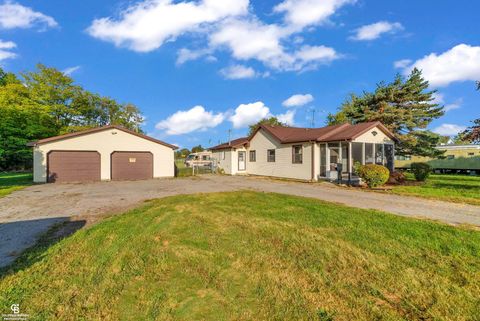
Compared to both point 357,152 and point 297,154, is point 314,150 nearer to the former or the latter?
point 297,154

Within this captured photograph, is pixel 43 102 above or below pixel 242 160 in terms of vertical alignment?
above

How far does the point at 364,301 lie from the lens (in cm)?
311

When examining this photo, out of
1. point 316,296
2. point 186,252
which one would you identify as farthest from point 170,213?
point 316,296

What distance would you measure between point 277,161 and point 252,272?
53.1ft

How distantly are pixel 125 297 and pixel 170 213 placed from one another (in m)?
3.65

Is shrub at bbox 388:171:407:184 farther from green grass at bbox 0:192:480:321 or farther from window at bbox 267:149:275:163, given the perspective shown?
green grass at bbox 0:192:480:321

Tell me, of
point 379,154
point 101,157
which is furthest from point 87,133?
point 379,154

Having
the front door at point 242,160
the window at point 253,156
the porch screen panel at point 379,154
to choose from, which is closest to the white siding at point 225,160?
the front door at point 242,160

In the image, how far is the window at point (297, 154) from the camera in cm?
1750

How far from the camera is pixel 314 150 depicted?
16.4 meters

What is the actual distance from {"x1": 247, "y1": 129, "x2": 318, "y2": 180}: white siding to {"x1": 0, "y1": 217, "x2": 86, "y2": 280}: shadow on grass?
44.6 feet

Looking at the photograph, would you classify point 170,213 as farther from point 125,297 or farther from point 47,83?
point 47,83

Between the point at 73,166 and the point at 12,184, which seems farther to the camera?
the point at 73,166

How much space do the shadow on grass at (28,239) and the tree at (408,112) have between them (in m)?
24.9
